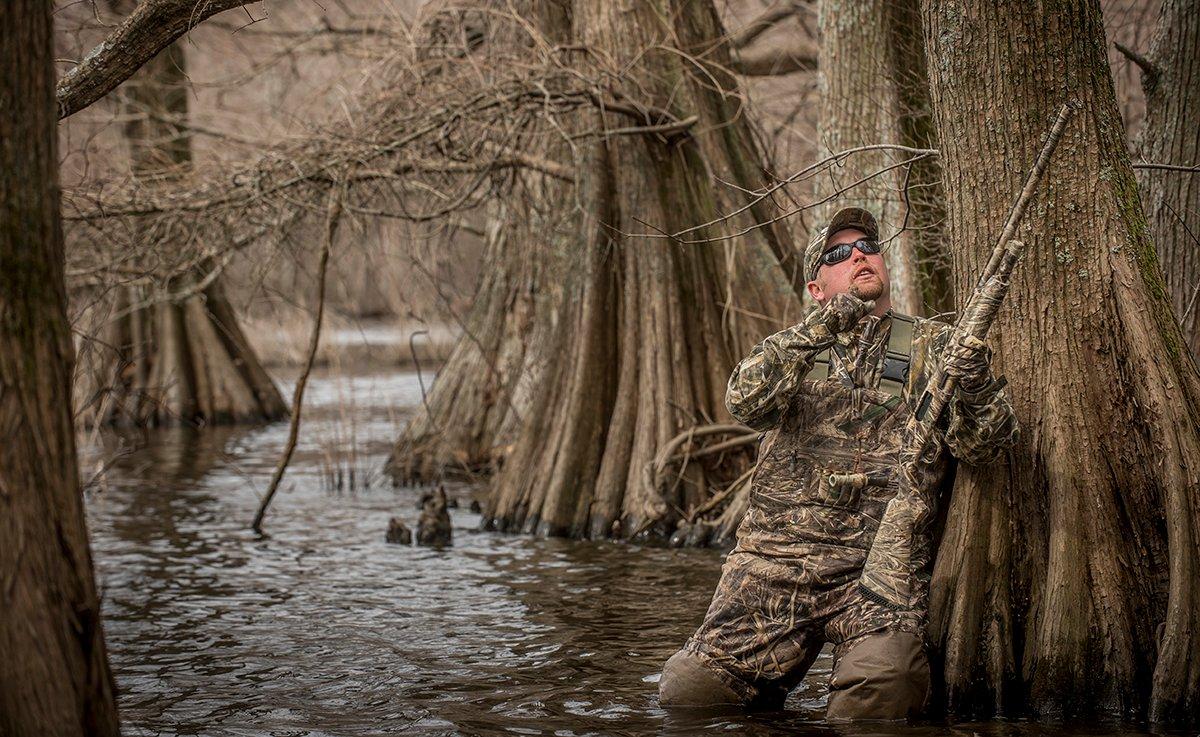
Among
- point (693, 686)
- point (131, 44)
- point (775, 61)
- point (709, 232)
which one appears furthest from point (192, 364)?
point (693, 686)

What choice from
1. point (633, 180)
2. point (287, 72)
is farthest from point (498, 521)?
point (287, 72)

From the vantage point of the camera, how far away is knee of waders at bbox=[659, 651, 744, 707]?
16.8 feet

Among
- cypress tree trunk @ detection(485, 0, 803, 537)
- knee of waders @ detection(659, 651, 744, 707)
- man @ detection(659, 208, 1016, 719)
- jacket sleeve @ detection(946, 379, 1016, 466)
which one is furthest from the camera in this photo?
cypress tree trunk @ detection(485, 0, 803, 537)

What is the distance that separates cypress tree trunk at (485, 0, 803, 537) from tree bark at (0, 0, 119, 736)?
6.43 metres

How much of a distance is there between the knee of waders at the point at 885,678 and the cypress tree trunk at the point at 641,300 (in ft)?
16.6

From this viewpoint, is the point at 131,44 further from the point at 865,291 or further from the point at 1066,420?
the point at 1066,420

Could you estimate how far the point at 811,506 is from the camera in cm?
506

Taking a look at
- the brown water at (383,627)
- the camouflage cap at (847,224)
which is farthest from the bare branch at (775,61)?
the camouflage cap at (847,224)

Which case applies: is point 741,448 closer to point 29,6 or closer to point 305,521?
point 305,521

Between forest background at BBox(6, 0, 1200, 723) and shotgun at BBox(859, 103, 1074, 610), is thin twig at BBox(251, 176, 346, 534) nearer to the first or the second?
forest background at BBox(6, 0, 1200, 723)

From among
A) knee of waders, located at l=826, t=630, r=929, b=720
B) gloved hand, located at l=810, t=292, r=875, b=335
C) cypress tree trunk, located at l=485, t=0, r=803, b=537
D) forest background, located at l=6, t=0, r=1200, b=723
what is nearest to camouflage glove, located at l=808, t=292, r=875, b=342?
gloved hand, located at l=810, t=292, r=875, b=335

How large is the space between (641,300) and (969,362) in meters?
5.87

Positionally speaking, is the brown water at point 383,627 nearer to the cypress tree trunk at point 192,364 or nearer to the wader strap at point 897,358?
the wader strap at point 897,358

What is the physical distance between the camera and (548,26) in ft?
36.8
